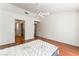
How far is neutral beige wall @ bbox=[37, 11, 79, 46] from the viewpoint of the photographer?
1303 mm

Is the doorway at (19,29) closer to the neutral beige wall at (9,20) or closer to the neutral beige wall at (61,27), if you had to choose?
the neutral beige wall at (9,20)

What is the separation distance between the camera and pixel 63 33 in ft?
4.73

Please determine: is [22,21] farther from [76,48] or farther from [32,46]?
[76,48]

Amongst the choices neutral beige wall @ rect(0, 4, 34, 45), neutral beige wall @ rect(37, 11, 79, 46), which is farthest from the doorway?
neutral beige wall @ rect(37, 11, 79, 46)

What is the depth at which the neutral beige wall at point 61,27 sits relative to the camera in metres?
1.30

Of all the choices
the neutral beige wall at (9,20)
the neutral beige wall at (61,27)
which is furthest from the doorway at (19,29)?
the neutral beige wall at (61,27)

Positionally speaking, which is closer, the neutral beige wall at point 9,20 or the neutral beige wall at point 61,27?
the neutral beige wall at point 9,20

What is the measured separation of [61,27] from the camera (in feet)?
4.70

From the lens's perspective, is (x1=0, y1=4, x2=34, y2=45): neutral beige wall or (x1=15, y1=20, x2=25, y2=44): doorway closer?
(x1=0, y1=4, x2=34, y2=45): neutral beige wall

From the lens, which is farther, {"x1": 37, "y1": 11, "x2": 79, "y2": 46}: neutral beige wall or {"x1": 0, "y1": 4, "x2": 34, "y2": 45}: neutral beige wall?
{"x1": 37, "y1": 11, "x2": 79, "y2": 46}: neutral beige wall

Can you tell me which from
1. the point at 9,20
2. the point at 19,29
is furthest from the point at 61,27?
the point at 9,20

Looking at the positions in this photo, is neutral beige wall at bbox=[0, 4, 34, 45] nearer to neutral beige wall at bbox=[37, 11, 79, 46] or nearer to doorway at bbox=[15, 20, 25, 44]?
doorway at bbox=[15, 20, 25, 44]

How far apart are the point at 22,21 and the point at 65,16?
0.80 m

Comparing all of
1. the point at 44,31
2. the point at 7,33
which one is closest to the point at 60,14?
the point at 44,31
